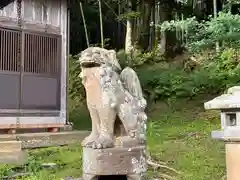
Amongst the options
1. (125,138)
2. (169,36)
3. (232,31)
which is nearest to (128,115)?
(125,138)

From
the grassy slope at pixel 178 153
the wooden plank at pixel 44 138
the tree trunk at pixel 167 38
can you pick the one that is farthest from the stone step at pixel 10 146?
the tree trunk at pixel 167 38

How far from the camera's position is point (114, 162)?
5125 mm

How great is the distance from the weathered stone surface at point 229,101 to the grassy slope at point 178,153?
2.60 meters

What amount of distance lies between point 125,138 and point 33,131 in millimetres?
5466

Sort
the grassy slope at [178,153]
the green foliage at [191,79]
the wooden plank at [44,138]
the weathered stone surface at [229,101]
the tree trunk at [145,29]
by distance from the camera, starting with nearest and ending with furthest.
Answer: the weathered stone surface at [229,101]
the grassy slope at [178,153]
the wooden plank at [44,138]
the green foliage at [191,79]
the tree trunk at [145,29]

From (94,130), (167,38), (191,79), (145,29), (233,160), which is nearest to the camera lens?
(233,160)

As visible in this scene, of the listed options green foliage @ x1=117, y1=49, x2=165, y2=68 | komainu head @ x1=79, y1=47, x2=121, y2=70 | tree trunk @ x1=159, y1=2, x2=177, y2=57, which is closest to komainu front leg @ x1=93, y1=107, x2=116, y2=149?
komainu head @ x1=79, y1=47, x2=121, y2=70

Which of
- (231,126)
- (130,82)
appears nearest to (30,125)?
(130,82)

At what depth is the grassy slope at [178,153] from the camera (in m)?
6.96

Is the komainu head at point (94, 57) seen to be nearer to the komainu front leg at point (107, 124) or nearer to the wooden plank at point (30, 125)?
the komainu front leg at point (107, 124)

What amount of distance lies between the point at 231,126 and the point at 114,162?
1.55 metres

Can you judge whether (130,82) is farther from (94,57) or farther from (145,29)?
(145,29)

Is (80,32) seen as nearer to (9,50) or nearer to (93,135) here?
(9,50)

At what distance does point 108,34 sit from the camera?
25.2 meters
